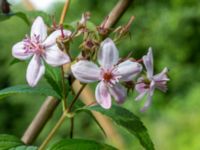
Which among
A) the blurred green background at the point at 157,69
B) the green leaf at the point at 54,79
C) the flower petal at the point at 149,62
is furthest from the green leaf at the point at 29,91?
the blurred green background at the point at 157,69

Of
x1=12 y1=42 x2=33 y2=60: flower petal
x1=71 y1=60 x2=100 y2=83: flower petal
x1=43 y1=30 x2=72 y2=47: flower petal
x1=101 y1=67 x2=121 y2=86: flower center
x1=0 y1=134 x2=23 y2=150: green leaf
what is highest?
x1=43 y1=30 x2=72 y2=47: flower petal

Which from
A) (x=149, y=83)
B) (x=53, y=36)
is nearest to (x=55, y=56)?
(x=53, y=36)

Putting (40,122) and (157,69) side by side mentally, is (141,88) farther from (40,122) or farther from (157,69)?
(157,69)

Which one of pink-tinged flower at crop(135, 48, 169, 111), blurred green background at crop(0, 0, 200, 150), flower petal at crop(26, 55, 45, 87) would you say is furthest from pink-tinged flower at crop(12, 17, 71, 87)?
blurred green background at crop(0, 0, 200, 150)

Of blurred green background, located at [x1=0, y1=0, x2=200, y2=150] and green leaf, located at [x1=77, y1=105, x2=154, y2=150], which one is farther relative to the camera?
blurred green background, located at [x1=0, y1=0, x2=200, y2=150]

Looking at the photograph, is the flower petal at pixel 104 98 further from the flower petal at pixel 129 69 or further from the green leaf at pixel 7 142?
the green leaf at pixel 7 142

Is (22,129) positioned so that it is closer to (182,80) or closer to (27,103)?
(27,103)

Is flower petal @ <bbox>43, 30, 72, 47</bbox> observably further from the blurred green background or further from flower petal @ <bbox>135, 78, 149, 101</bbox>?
the blurred green background
